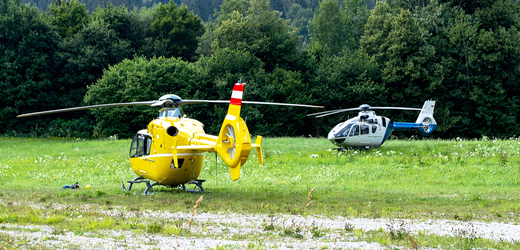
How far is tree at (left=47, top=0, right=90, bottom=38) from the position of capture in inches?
2687

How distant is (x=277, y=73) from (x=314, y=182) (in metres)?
36.2

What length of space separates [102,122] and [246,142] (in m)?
43.3

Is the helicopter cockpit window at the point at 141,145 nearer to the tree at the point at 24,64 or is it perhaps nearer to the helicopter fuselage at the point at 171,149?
the helicopter fuselage at the point at 171,149

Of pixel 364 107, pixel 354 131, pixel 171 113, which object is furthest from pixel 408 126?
pixel 171 113

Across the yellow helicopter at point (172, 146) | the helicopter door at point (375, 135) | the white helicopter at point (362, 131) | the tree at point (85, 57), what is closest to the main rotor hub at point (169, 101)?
the yellow helicopter at point (172, 146)

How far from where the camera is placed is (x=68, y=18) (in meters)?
70.2

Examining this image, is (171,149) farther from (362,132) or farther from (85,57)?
(85,57)

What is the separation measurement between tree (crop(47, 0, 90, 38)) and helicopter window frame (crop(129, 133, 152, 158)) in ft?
172

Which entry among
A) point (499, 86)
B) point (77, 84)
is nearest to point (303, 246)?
point (499, 86)

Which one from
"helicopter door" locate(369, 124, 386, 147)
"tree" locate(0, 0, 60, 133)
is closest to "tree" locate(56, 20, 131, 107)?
"tree" locate(0, 0, 60, 133)

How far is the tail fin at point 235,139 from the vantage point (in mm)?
15211

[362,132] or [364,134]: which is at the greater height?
[362,132]

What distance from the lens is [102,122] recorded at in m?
54.8

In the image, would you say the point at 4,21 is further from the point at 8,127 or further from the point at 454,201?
the point at 454,201
